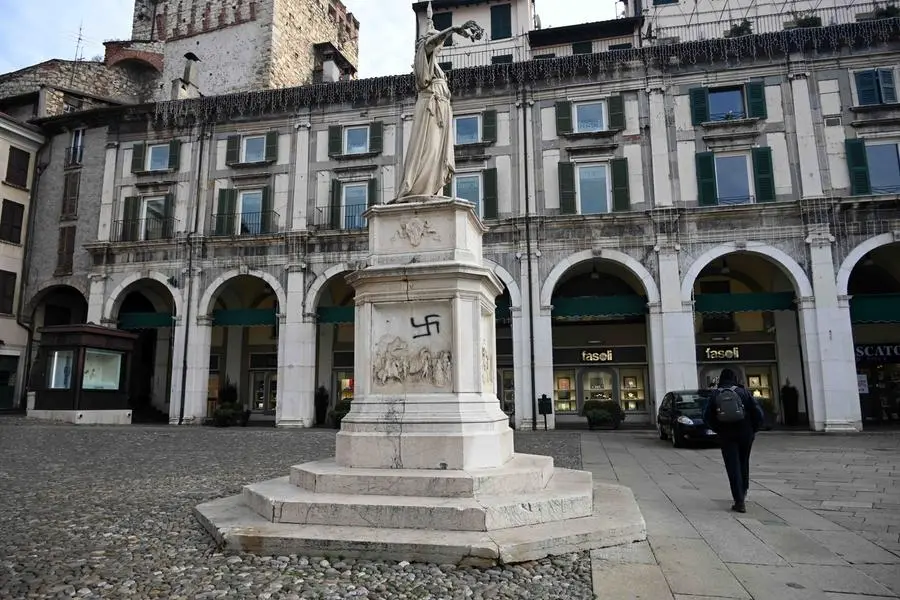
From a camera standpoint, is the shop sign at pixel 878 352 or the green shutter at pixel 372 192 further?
the green shutter at pixel 372 192

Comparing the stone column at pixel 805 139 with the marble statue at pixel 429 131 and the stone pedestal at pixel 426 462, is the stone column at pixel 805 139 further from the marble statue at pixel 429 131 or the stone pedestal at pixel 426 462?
the stone pedestal at pixel 426 462

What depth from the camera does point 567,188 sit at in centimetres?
2305

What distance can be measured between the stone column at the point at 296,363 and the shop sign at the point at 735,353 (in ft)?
52.3

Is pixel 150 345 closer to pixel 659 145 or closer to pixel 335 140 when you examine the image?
pixel 335 140

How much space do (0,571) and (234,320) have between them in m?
21.8

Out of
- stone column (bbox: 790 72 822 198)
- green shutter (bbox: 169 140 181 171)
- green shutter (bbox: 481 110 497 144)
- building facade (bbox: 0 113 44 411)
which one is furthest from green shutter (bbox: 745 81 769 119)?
building facade (bbox: 0 113 44 411)

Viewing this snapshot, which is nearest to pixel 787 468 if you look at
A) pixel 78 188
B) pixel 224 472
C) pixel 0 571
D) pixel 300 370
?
pixel 224 472

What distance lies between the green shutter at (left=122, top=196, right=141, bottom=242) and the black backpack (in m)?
25.8

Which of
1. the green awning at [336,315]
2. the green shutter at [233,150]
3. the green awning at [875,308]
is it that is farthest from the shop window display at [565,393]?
the green shutter at [233,150]

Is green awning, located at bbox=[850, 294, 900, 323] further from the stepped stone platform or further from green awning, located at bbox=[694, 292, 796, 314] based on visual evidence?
the stepped stone platform

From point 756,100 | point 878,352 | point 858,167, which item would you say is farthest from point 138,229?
point 878,352

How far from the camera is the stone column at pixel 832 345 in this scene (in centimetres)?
2006

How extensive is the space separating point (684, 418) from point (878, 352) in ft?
44.8

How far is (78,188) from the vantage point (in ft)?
92.5
